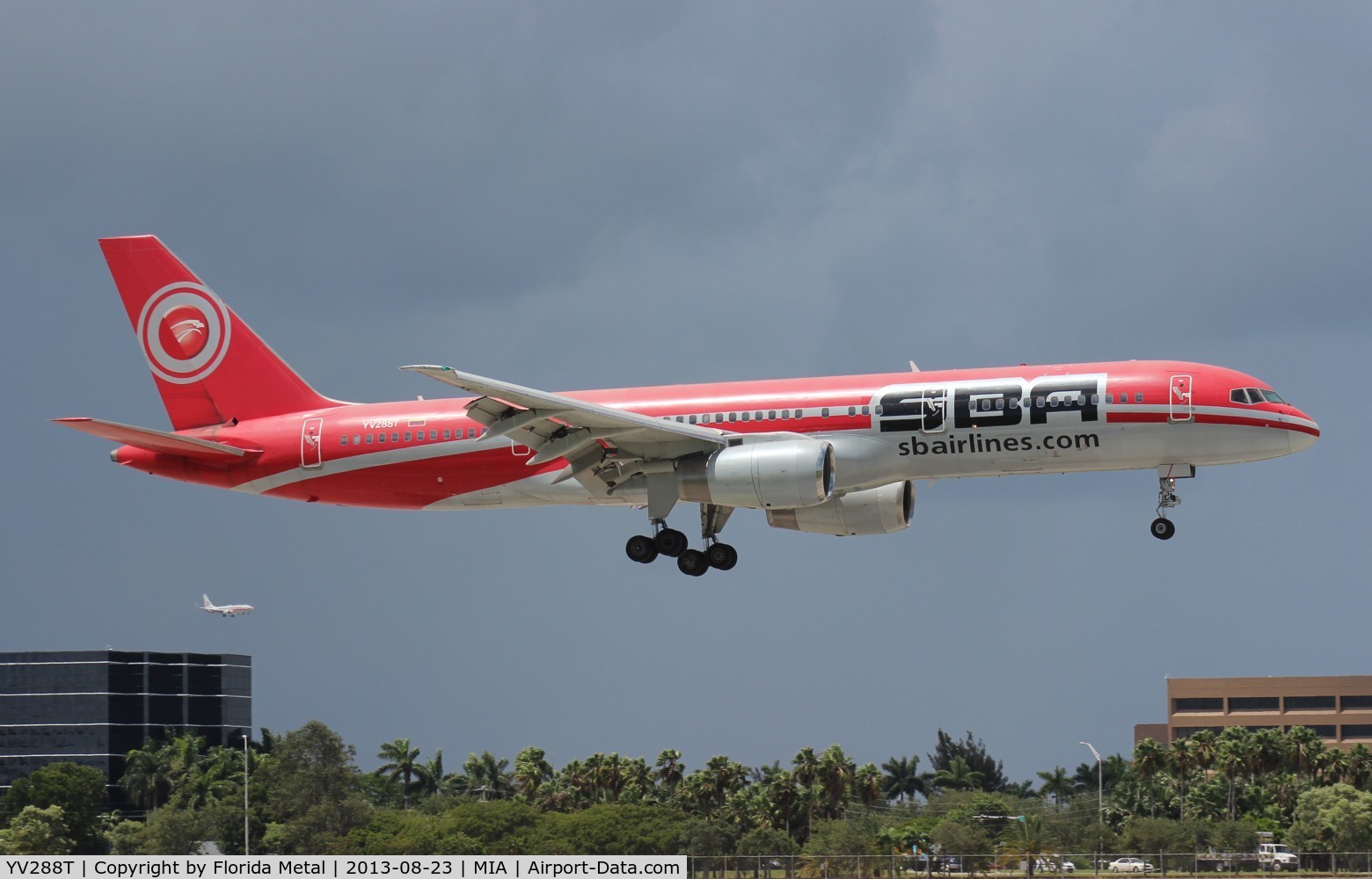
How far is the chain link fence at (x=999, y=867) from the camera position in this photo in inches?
3324

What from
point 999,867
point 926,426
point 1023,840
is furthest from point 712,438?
point 1023,840

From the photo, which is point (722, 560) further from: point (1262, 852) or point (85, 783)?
point (85, 783)

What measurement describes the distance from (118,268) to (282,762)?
7849 centimetres

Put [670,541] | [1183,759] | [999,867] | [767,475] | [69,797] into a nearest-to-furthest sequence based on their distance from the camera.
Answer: [767,475] < [670,541] < [999,867] < [1183,759] < [69,797]

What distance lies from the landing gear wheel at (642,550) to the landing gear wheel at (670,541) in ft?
0.72

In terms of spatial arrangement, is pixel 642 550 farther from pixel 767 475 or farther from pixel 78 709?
pixel 78 709

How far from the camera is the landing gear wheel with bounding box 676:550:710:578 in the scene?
2034 inches

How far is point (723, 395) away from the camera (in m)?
50.2

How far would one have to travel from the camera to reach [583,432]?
48.7 meters

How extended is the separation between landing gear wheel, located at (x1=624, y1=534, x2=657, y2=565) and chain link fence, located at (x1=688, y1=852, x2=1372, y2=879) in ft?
110

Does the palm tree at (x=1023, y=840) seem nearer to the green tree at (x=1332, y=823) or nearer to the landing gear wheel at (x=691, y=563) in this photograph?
the green tree at (x=1332, y=823)

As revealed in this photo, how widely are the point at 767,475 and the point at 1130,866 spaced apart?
189 feet

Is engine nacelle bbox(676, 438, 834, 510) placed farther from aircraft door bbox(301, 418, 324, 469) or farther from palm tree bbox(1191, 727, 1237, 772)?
palm tree bbox(1191, 727, 1237, 772)
